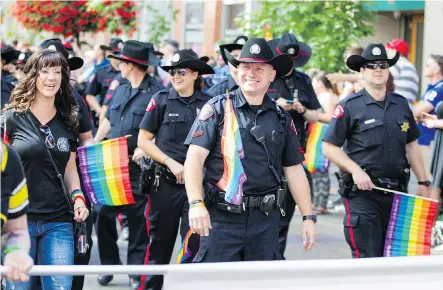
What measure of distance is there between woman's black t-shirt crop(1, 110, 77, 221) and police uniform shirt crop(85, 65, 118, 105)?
17.9ft

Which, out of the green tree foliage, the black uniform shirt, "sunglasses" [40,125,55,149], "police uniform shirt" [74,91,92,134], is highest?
the green tree foliage

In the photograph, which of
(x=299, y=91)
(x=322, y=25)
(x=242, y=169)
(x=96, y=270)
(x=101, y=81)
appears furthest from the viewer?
(x=322, y=25)

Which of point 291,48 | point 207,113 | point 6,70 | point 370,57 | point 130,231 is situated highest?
point 291,48

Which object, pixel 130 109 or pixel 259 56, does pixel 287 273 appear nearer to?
pixel 259 56

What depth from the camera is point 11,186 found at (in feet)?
13.0

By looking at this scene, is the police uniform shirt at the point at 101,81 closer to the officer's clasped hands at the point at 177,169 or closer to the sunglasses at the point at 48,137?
the officer's clasped hands at the point at 177,169

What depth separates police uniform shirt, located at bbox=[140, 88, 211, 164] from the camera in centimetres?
761

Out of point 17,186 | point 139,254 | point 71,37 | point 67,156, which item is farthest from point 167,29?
point 17,186

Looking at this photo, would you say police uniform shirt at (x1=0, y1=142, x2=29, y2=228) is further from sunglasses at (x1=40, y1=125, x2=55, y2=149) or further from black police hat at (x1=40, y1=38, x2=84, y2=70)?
black police hat at (x1=40, y1=38, x2=84, y2=70)

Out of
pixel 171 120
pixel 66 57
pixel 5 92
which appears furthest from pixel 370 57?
pixel 5 92

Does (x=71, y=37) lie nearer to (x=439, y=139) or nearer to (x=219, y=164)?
(x=439, y=139)

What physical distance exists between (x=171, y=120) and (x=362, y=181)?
5.35 feet

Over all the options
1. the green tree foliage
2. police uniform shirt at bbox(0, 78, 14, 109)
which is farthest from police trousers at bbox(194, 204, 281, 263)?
the green tree foliage

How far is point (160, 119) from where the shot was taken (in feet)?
25.2
